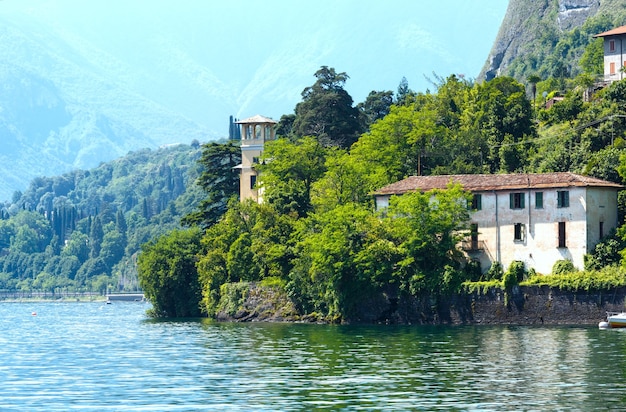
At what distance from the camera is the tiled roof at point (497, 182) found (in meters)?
98.9

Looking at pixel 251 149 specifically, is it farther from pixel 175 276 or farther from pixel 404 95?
pixel 404 95

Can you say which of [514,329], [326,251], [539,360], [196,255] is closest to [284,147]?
[196,255]

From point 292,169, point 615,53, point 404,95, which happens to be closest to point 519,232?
point 292,169

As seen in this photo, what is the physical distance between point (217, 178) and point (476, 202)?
4409cm

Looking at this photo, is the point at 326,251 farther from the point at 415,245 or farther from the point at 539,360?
the point at 539,360

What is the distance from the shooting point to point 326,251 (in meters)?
104

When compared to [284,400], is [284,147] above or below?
above

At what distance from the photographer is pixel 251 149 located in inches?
5507

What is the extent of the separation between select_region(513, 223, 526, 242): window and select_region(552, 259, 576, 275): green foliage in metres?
3.60

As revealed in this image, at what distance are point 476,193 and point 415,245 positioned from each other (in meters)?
6.17

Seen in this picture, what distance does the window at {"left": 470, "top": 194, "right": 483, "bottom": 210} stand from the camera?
4067 inches

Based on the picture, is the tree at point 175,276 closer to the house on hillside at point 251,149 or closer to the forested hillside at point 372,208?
the forested hillside at point 372,208

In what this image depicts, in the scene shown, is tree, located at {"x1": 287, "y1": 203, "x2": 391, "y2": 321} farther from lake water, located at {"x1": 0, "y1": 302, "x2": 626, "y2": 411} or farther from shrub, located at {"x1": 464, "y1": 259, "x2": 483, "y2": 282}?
lake water, located at {"x1": 0, "y1": 302, "x2": 626, "y2": 411}

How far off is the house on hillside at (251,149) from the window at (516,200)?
3808 centimetres
